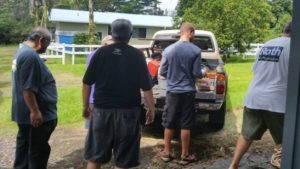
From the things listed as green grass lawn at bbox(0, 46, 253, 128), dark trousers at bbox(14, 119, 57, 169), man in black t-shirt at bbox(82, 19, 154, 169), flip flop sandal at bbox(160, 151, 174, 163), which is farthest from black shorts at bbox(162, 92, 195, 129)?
green grass lawn at bbox(0, 46, 253, 128)

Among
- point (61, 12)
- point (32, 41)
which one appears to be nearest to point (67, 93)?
point (32, 41)

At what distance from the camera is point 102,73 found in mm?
4078

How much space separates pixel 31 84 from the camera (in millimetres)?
4215

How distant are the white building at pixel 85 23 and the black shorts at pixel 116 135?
32.4m

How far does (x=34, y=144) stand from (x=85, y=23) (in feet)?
122

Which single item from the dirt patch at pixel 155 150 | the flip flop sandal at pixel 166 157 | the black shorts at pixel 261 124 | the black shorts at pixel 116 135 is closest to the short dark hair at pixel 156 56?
the dirt patch at pixel 155 150

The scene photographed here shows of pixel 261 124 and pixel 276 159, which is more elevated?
pixel 261 124

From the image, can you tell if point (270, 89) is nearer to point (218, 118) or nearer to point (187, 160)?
point (187, 160)

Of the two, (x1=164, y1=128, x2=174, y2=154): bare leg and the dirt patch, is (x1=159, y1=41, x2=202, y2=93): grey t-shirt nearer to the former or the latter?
(x1=164, y1=128, x2=174, y2=154): bare leg

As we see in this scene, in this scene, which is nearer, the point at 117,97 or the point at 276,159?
the point at 117,97

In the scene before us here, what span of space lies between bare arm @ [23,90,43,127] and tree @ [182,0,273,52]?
21071 mm

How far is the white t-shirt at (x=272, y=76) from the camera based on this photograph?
4449 millimetres

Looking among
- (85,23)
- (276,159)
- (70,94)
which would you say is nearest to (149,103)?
(276,159)

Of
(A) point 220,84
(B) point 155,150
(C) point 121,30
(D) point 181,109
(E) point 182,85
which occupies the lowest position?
(B) point 155,150
